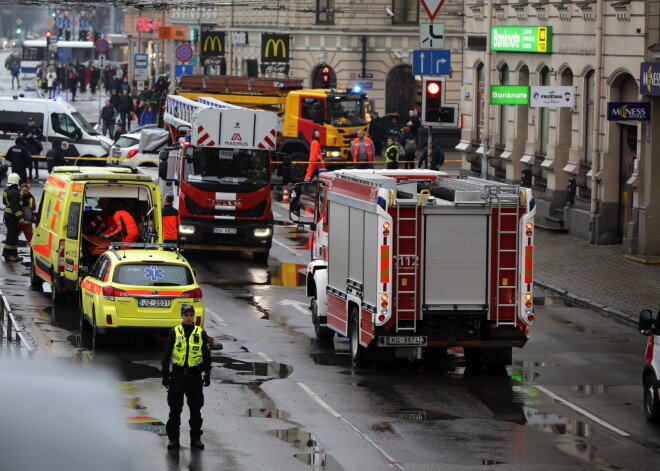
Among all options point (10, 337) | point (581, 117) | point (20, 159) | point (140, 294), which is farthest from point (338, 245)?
point (20, 159)

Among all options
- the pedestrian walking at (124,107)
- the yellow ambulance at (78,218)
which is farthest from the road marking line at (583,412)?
the pedestrian walking at (124,107)

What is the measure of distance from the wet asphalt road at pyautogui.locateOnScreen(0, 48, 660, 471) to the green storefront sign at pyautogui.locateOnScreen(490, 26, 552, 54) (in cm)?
1261

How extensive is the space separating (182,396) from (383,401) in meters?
3.25

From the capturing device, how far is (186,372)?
15703 mm

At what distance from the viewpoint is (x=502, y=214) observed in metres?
19.5

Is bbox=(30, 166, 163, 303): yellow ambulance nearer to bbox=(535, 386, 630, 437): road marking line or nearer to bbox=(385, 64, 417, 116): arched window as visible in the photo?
bbox=(535, 386, 630, 437): road marking line

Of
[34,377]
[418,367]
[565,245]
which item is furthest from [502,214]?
[565,245]

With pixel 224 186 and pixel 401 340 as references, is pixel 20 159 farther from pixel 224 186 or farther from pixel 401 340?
pixel 401 340

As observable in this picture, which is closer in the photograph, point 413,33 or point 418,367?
point 418,367

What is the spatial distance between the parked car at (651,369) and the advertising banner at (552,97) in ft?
51.0

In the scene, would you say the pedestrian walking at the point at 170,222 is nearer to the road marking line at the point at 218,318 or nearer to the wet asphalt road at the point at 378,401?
the wet asphalt road at the point at 378,401

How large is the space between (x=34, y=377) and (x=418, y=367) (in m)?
11.1

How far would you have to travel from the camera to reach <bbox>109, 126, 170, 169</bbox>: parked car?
45188 mm

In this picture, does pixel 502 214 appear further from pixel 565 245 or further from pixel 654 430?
pixel 565 245
